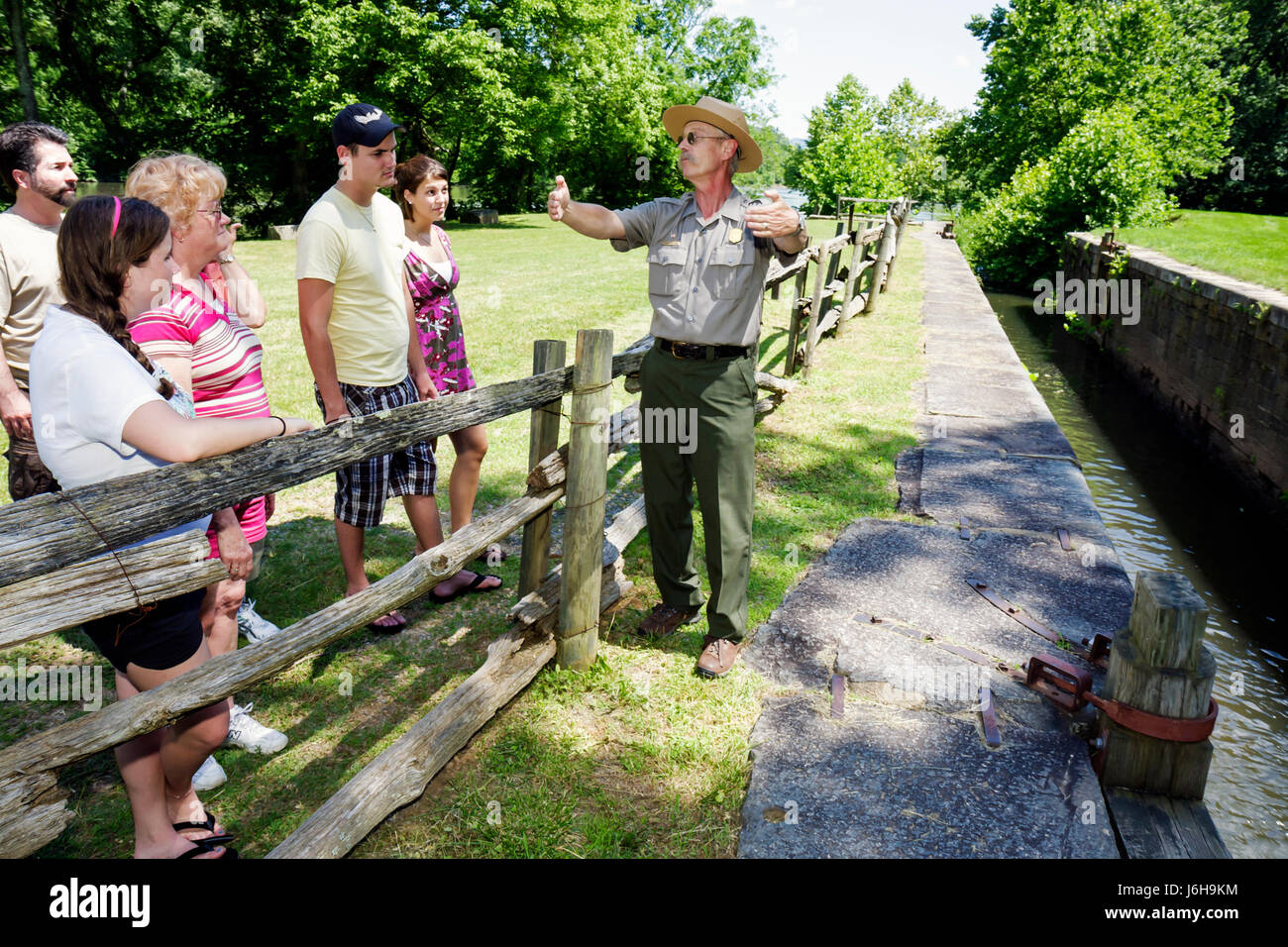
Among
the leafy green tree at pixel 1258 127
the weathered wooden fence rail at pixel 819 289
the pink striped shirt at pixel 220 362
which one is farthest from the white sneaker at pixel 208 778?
the leafy green tree at pixel 1258 127

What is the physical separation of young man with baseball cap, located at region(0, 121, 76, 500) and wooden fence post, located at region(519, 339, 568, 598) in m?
1.83

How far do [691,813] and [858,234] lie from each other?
409 inches

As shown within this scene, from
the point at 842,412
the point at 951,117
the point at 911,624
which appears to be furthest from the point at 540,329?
the point at 951,117

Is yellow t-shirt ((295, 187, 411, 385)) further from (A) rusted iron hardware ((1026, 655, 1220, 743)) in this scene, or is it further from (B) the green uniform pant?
(A) rusted iron hardware ((1026, 655, 1220, 743))

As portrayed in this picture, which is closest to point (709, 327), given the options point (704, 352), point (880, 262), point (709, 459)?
point (704, 352)

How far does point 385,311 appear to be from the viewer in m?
3.53

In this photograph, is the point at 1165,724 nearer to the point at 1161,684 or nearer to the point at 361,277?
the point at 1161,684

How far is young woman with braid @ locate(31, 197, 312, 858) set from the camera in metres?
1.91

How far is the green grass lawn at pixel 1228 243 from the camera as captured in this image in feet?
32.1

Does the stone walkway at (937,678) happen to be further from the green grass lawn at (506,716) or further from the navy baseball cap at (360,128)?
the navy baseball cap at (360,128)

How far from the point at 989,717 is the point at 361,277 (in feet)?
10.3

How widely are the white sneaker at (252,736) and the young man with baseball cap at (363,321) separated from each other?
77 centimetres

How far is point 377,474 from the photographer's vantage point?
3686mm
